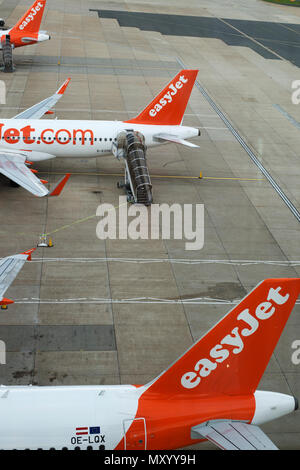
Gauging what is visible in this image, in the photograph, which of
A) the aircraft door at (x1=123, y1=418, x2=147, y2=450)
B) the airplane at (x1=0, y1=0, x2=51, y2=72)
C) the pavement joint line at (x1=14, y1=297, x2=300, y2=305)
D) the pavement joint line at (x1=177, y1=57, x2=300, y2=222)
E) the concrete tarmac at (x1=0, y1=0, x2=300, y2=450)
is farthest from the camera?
the airplane at (x1=0, y1=0, x2=51, y2=72)

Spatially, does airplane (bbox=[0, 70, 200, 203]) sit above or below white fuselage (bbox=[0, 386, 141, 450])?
below

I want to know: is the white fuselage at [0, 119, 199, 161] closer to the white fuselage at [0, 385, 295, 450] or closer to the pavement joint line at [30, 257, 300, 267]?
the pavement joint line at [30, 257, 300, 267]

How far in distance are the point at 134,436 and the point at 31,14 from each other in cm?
6577

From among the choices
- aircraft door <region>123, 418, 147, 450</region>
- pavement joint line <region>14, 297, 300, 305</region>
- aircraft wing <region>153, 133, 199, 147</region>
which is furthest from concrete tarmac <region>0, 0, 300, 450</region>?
aircraft door <region>123, 418, 147, 450</region>

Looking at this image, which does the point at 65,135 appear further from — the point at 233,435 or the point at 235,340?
the point at 233,435

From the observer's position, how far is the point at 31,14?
73.1m

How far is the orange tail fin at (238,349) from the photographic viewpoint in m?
16.2

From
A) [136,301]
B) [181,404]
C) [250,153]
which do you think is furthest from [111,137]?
[181,404]

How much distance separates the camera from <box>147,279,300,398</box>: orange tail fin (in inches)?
639

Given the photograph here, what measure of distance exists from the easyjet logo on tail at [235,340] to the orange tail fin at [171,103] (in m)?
31.3

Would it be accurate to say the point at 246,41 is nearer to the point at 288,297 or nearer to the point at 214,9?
the point at 214,9

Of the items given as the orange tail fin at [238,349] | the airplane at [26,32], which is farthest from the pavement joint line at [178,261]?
the airplane at [26,32]

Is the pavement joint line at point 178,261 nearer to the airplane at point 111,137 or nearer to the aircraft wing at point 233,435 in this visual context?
the airplane at point 111,137

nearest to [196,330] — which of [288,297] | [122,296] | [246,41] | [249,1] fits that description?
[122,296]
